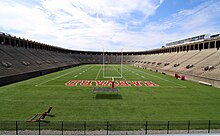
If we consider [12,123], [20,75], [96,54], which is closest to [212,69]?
[12,123]

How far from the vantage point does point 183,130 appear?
30.8 feet

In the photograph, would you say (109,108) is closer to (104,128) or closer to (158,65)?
(104,128)

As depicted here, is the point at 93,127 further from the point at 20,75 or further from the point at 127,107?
the point at 20,75

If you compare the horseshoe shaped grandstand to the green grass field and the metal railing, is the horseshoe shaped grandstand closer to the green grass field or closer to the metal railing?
the green grass field

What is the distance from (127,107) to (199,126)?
18.6ft

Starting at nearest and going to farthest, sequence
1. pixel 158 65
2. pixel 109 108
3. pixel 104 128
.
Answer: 1. pixel 104 128
2. pixel 109 108
3. pixel 158 65

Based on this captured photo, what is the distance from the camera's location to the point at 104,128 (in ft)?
31.3

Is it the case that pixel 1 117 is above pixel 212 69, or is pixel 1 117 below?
below

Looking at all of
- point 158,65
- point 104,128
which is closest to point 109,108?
point 104,128

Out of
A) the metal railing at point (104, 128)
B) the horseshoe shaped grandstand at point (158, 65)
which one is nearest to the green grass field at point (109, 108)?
the metal railing at point (104, 128)

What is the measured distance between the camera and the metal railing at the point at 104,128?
8936mm

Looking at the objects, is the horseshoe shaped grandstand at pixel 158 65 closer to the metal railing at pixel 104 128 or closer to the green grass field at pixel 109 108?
the green grass field at pixel 109 108

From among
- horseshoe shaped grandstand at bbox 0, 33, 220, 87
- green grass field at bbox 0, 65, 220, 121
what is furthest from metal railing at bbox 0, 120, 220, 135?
horseshoe shaped grandstand at bbox 0, 33, 220, 87

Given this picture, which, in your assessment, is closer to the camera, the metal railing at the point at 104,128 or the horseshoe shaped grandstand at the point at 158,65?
the metal railing at the point at 104,128
